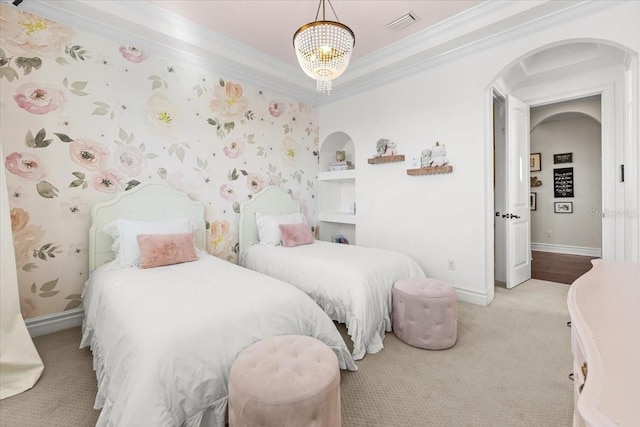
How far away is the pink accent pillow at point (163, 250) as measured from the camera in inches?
92.6

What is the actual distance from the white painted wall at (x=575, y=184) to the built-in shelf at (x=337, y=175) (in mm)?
4361

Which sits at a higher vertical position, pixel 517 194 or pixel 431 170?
pixel 431 170

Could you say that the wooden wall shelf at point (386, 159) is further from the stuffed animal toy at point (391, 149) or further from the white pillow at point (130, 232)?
the white pillow at point (130, 232)

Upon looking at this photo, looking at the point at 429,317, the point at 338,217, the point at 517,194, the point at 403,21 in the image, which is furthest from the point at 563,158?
the point at 429,317

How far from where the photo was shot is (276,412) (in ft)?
3.59

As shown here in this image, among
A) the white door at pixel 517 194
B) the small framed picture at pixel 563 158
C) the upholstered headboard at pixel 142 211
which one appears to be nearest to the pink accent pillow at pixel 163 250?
the upholstered headboard at pixel 142 211

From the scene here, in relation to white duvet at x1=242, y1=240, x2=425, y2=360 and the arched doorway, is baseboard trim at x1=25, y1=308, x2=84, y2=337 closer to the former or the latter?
white duvet at x1=242, y1=240, x2=425, y2=360

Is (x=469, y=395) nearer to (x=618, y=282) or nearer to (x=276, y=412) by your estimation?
(x=618, y=282)

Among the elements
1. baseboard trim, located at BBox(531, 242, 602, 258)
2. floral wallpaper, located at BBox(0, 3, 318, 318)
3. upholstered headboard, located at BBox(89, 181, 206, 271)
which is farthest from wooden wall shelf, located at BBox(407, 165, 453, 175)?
baseboard trim, located at BBox(531, 242, 602, 258)

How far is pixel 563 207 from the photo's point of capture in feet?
18.6

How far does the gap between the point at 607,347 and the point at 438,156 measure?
2.82 metres

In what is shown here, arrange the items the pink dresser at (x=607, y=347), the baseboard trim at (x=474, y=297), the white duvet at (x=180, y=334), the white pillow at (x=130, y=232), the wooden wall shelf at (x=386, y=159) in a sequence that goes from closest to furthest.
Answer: the pink dresser at (x=607, y=347) → the white duvet at (x=180, y=334) → the white pillow at (x=130, y=232) → the baseboard trim at (x=474, y=297) → the wooden wall shelf at (x=386, y=159)

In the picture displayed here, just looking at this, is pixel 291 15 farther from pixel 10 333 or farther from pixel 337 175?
pixel 10 333

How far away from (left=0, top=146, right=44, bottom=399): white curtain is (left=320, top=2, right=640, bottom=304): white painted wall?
3.25 m
